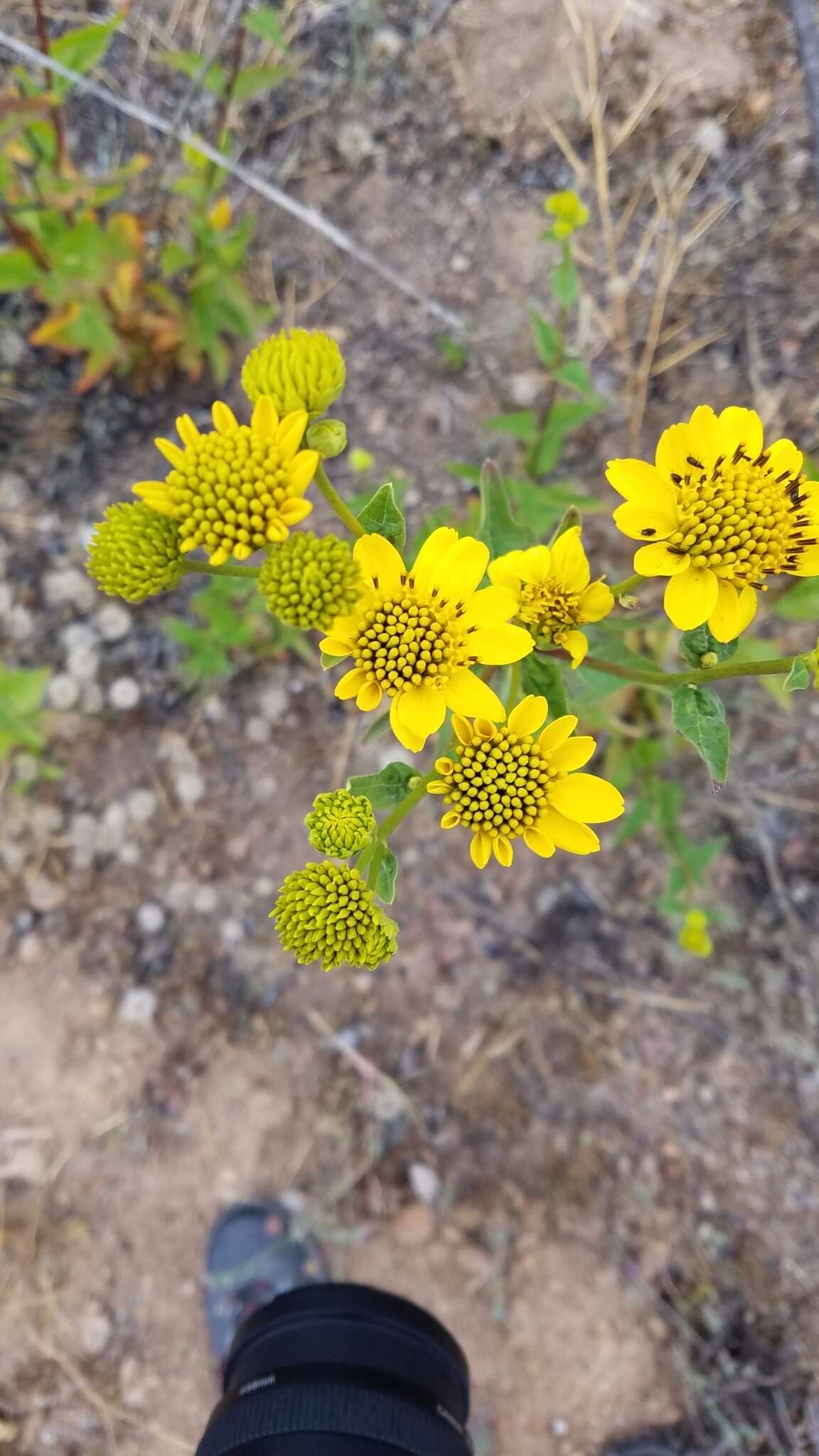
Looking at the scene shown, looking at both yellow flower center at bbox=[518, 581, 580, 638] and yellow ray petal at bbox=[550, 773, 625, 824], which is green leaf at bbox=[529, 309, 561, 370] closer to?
yellow flower center at bbox=[518, 581, 580, 638]

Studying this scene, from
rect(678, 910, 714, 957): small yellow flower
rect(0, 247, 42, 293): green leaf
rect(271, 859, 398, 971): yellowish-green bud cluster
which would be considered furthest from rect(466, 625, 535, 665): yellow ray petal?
rect(0, 247, 42, 293): green leaf

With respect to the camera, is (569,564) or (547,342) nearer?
(569,564)

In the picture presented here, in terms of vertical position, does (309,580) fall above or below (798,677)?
below

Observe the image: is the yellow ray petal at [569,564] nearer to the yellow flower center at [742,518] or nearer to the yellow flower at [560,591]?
the yellow flower at [560,591]

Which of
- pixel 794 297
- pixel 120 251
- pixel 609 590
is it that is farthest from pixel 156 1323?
pixel 794 297

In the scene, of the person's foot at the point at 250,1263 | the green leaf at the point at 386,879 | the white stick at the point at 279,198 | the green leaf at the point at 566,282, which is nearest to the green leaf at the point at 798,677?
the green leaf at the point at 386,879

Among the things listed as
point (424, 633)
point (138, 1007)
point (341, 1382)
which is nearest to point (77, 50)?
point (424, 633)

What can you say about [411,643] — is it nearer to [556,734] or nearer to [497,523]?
[556,734]
